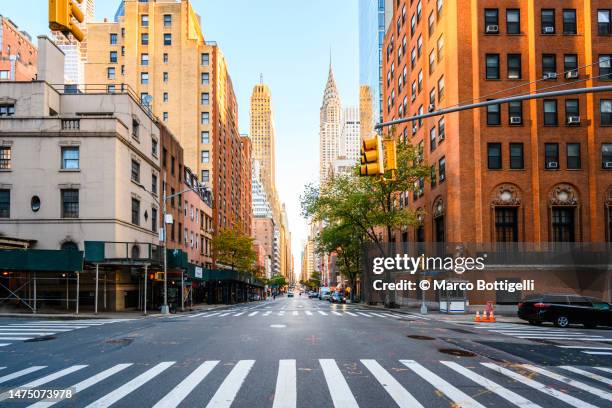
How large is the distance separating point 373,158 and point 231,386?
640 cm

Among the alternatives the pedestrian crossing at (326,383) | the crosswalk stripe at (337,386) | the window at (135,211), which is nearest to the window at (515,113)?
the window at (135,211)

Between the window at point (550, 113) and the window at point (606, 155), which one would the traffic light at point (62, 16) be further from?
the window at point (606, 155)

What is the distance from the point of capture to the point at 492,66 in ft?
133

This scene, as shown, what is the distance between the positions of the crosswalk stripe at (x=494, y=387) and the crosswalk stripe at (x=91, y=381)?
7333 millimetres

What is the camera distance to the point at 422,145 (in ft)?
164

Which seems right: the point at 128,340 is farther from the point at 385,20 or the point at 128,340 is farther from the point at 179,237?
the point at 385,20

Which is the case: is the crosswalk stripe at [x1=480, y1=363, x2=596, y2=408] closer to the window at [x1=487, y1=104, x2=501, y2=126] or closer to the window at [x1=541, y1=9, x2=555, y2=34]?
the window at [x1=487, y1=104, x2=501, y2=126]

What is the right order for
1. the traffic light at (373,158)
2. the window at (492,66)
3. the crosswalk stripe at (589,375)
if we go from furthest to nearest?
the window at (492,66) → the traffic light at (373,158) → the crosswalk stripe at (589,375)

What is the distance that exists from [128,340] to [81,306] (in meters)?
20.8

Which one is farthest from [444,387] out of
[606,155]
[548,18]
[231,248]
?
[231,248]

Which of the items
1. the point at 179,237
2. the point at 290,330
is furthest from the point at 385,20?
the point at 290,330

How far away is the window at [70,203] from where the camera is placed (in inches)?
1320

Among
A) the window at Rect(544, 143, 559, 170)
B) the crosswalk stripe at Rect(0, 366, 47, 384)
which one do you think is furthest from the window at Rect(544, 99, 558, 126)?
the crosswalk stripe at Rect(0, 366, 47, 384)

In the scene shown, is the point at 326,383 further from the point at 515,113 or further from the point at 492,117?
the point at 515,113
